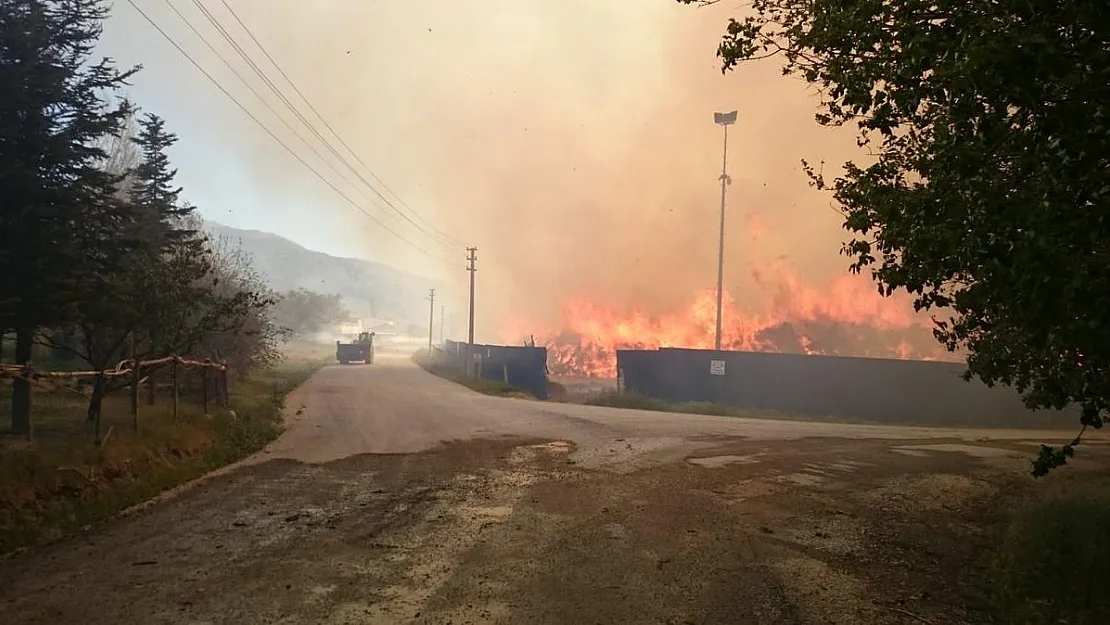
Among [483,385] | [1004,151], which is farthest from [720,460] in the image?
[483,385]

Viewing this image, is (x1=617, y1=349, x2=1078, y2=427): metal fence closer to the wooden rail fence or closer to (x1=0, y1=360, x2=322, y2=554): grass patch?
the wooden rail fence

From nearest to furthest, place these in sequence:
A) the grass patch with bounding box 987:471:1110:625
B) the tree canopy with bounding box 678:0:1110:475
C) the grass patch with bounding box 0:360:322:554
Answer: the tree canopy with bounding box 678:0:1110:475 < the grass patch with bounding box 987:471:1110:625 < the grass patch with bounding box 0:360:322:554

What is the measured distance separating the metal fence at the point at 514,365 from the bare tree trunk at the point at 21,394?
24.3 metres

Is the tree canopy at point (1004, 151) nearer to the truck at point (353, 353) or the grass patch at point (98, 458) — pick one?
the grass patch at point (98, 458)

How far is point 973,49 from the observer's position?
3777 mm

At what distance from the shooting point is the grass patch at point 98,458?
754 centimetres

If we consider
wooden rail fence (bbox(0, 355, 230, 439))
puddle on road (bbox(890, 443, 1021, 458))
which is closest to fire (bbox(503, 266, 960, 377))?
puddle on road (bbox(890, 443, 1021, 458))

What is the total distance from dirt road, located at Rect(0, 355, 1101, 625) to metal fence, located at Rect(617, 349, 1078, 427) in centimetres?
1642

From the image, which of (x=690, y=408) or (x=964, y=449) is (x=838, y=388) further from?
(x=964, y=449)

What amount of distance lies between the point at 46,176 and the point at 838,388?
27.5 meters

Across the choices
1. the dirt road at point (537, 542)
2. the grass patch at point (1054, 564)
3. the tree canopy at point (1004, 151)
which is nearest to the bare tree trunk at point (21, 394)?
the dirt road at point (537, 542)

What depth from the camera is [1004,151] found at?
469 centimetres

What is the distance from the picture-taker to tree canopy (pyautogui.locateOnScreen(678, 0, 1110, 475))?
373cm

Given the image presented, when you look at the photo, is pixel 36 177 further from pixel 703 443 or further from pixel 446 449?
pixel 703 443
